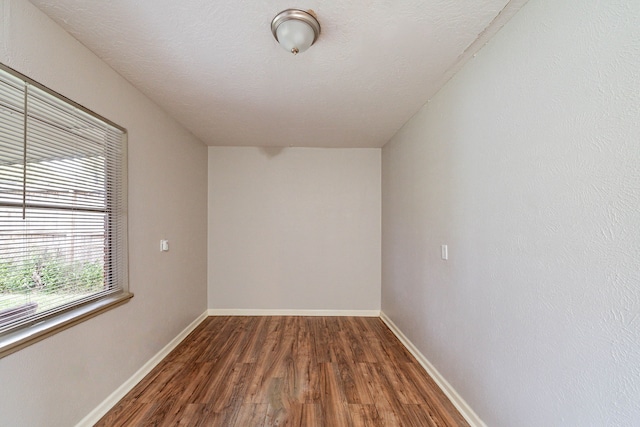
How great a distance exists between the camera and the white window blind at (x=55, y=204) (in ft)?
4.31

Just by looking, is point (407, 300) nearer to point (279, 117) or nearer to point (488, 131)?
point (488, 131)

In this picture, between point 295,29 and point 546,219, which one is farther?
point 295,29

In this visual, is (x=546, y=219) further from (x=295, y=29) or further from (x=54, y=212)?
(x=54, y=212)

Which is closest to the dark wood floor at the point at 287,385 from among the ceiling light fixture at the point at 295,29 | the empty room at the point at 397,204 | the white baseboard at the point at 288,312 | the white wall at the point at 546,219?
the empty room at the point at 397,204

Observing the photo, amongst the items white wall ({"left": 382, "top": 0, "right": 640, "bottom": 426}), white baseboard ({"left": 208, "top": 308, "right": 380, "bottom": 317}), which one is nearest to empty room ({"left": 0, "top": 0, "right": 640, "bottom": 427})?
white wall ({"left": 382, "top": 0, "right": 640, "bottom": 426})

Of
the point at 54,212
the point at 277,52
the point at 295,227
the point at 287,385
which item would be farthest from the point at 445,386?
the point at 54,212

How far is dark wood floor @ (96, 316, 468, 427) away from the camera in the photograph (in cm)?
182

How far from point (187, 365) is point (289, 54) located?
268cm

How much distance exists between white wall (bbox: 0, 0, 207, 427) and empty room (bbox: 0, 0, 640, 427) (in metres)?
0.02

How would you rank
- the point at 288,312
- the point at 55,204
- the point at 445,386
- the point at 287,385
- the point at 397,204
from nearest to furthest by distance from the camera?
1. the point at 55,204
2. the point at 445,386
3. the point at 287,385
4. the point at 397,204
5. the point at 288,312

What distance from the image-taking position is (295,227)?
390cm

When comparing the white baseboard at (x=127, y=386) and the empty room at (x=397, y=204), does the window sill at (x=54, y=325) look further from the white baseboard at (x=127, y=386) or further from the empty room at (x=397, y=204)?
the white baseboard at (x=127, y=386)

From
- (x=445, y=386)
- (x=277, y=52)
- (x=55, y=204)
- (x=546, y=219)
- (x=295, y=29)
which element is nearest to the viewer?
(x=546, y=219)

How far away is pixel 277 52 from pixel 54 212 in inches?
63.0
